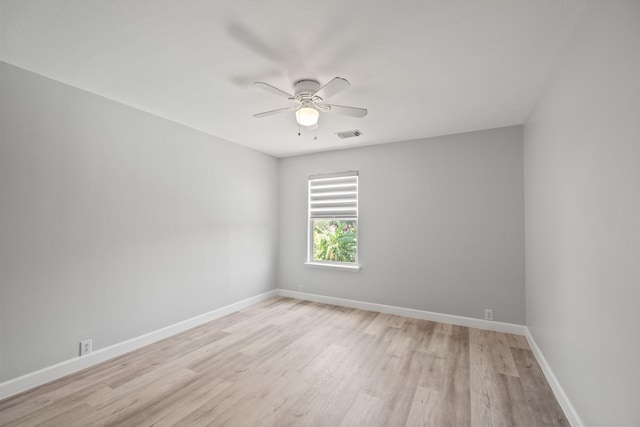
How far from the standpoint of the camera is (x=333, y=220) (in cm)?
482

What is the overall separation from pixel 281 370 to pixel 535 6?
10.6ft

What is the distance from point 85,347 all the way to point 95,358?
0.16 meters

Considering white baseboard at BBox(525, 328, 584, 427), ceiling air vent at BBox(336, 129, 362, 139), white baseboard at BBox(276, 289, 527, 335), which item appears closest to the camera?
white baseboard at BBox(525, 328, 584, 427)

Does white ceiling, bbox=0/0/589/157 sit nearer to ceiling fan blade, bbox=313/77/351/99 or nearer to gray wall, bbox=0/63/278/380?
ceiling fan blade, bbox=313/77/351/99

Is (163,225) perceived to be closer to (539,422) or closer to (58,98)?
(58,98)

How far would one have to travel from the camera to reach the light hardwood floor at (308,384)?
196 centimetres

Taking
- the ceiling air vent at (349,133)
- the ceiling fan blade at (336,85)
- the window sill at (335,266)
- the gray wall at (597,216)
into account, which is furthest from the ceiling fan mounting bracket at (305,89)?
the window sill at (335,266)

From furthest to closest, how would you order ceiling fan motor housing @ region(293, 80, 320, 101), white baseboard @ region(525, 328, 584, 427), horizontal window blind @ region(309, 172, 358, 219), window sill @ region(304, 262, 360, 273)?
horizontal window blind @ region(309, 172, 358, 219) → window sill @ region(304, 262, 360, 273) → ceiling fan motor housing @ region(293, 80, 320, 101) → white baseboard @ region(525, 328, 584, 427)

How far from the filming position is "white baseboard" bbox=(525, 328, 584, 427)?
180 cm

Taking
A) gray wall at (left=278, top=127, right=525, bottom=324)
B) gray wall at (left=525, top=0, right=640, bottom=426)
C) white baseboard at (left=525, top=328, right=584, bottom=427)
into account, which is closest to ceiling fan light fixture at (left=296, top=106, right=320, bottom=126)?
gray wall at (left=525, top=0, right=640, bottom=426)

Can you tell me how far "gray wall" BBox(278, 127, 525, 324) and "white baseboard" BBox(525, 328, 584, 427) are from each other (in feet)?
2.36

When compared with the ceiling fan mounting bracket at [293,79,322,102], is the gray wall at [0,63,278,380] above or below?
below

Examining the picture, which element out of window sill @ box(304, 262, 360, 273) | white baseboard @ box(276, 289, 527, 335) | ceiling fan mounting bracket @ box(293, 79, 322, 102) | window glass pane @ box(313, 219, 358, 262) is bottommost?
white baseboard @ box(276, 289, 527, 335)

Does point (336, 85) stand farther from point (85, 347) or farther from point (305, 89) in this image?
point (85, 347)
